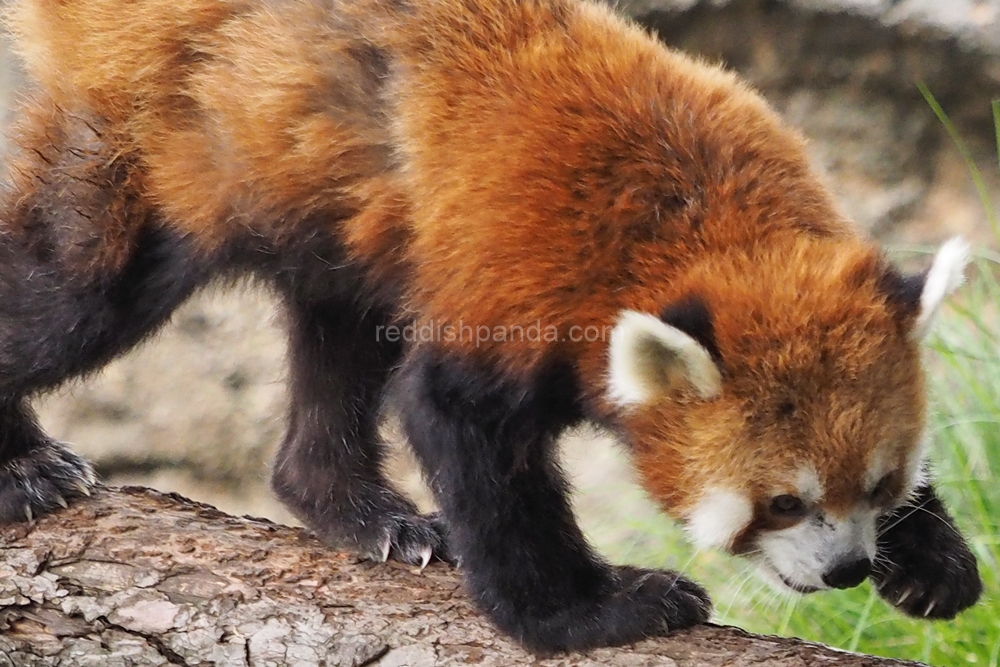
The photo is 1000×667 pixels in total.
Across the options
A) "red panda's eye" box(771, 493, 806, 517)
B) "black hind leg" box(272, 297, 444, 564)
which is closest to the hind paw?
"black hind leg" box(272, 297, 444, 564)

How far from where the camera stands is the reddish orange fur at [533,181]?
9.60 feet

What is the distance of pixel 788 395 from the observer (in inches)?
113

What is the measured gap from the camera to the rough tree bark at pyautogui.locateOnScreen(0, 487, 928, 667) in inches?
124

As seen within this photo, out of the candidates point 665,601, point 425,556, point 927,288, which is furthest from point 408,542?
point 927,288

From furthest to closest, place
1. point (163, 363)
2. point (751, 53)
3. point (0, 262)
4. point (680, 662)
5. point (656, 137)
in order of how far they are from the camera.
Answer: point (163, 363) → point (751, 53) → point (0, 262) → point (656, 137) → point (680, 662)

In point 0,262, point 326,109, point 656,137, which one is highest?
point 656,137

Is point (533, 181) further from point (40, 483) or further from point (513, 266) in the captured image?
point (40, 483)

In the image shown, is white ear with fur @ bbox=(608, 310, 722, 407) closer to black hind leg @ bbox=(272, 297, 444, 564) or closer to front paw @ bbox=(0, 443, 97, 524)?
black hind leg @ bbox=(272, 297, 444, 564)

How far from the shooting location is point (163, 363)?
7414 mm

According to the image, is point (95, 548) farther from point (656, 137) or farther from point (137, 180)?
point (656, 137)

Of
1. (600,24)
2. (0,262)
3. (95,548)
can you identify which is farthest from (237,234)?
(600,24)

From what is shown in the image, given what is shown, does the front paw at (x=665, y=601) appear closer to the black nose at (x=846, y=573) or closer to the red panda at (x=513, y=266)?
the red panda at (x=513, y=266)

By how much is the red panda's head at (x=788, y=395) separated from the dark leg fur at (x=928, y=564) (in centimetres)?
48

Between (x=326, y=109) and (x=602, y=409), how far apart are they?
1293mm
